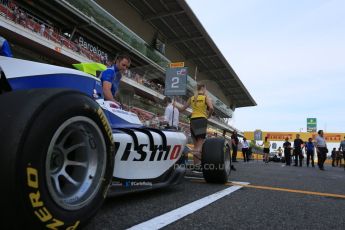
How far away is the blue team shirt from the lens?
3229 mm

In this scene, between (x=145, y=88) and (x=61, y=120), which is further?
(x=145, y=88)

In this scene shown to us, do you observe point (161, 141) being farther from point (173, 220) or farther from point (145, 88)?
point (145, 88)

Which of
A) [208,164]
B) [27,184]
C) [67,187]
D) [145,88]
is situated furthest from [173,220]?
[145,88]

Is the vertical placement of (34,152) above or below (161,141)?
below

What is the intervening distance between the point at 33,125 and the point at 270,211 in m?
2.00

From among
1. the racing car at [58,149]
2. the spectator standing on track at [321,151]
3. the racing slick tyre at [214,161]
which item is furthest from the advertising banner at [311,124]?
the racing car at [58,149]

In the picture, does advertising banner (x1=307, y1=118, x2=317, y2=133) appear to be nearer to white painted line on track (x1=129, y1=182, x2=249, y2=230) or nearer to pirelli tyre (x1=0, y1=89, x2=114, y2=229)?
white painted line on track (x1=129, y1=182, x2=249, y2=230)

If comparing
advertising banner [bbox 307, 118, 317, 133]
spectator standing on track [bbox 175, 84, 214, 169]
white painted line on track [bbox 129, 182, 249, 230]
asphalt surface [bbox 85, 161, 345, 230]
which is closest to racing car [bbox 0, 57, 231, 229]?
asphalt surface [bbox 85, 161, 345, 230]

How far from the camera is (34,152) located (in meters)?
1.46

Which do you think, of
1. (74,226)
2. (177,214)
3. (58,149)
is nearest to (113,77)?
A: (177,214)

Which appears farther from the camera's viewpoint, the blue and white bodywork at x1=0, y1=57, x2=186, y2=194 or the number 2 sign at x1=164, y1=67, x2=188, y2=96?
the number 2 sign at x1=164, y1=67, x2=188, y2=96

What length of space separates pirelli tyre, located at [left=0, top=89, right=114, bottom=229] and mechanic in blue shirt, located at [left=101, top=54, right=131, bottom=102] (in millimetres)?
1150

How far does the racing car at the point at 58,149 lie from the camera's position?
1415mm

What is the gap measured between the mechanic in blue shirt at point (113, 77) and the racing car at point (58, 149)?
274 mm
